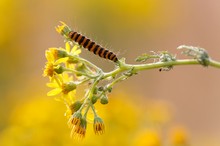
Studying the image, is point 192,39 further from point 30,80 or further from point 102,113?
point 102,113

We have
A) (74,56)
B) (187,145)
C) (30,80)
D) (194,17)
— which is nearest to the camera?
(74,56)

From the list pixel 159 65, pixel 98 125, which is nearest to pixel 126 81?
pixel 98 125

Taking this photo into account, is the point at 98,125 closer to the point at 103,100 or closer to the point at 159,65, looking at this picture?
the point at 103,100

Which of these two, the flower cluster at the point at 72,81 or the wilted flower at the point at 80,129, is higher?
the flower cluster at the point at 72,81

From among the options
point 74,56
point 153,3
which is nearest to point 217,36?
point 153,3

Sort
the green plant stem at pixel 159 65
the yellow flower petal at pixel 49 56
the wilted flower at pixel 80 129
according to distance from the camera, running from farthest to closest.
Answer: the yellow flower petal at pixel 49 56, the wilted flower at pixel 80 129, the green plant stem at pixel 159 65

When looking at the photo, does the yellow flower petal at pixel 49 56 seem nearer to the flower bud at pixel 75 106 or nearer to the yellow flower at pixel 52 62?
the yellow flower at pixel 52 62

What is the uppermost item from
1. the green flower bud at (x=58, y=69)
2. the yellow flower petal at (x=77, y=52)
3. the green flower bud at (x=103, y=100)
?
the yellow flower petal at (x=77, y=52)

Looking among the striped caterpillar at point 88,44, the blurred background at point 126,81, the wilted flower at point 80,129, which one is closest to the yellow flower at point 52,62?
the striped caterpillar at point 88,44
